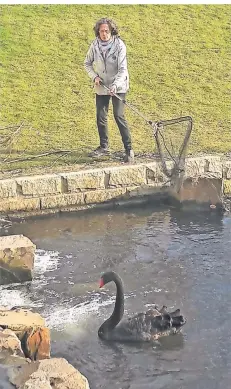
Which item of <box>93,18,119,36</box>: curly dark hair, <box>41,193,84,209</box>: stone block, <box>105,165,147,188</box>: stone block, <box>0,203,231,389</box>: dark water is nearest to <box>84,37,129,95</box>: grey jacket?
<box>93,18,119,36</box>: curly dark hair

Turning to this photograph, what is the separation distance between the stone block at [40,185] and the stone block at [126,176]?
777 millimetres

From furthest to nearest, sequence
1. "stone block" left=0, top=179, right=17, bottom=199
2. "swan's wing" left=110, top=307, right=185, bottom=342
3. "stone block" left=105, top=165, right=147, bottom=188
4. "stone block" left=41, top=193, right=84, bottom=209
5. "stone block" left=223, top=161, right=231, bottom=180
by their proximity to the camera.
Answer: "stone block" left=223, top=161, right=231, bottom=180 < "stone block" left=105, top=165, right=147, bottom=188 < "stone block" left=41, top=193, right=84, bottom=209 < "stone block" left=0, top=179, right=17, bottom=199 < "swan's wing" left=110, top=307, right=185, bottom=342

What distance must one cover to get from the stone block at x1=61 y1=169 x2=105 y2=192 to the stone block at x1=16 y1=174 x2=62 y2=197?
Result: 145 millimetres

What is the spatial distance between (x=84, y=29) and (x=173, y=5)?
8.90ft

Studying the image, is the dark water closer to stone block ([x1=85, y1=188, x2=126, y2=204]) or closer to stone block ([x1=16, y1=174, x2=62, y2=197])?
stone block ([x1=85, y1=188, x2=126, y2=204])

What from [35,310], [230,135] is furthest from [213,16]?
[35,310]

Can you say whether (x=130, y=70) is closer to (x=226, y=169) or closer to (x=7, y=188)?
(x=226, y=169)

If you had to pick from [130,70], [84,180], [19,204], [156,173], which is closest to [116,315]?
[19,204]

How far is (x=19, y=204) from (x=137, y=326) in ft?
12.9

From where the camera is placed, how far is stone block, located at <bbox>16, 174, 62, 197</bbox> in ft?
35.9

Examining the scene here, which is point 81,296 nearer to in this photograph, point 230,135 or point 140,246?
point 140,246

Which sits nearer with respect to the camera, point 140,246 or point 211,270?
point 211,270

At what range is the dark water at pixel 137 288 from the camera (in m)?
7.04

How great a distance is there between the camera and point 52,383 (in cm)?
607
